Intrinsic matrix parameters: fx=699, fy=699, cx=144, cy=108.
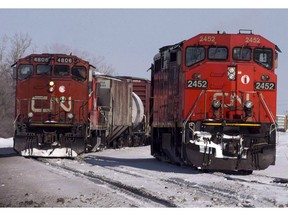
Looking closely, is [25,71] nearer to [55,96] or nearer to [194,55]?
[55,96]

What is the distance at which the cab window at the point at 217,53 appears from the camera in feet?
66.4

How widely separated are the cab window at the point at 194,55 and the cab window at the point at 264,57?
1.57m

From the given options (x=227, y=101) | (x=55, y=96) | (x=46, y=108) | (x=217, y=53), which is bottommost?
(x=46, y=108)

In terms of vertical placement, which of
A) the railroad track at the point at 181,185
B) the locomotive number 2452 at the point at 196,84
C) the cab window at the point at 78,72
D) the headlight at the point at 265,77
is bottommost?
the railroad track at the point at 181,185

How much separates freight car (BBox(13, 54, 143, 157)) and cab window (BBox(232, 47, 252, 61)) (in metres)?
8.11

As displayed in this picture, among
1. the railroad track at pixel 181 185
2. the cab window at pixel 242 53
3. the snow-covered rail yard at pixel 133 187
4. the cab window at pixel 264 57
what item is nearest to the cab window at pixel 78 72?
the railroad track at pixel 181 185

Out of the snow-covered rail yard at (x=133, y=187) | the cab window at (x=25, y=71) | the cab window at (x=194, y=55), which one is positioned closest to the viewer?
the snow-covered rail yard at (x=133, y=187)

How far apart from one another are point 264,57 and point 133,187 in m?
7.18

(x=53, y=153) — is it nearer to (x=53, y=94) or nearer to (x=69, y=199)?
(x=53, y=94)

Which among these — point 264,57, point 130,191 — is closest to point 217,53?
point 264,57

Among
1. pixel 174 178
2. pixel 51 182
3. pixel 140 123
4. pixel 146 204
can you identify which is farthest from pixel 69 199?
pixel 140 123

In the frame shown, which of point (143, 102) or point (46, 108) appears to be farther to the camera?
point (143, 102)

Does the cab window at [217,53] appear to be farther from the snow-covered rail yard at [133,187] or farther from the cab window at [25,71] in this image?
the cab window at [25,71]

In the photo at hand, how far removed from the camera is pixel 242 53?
2028cm
